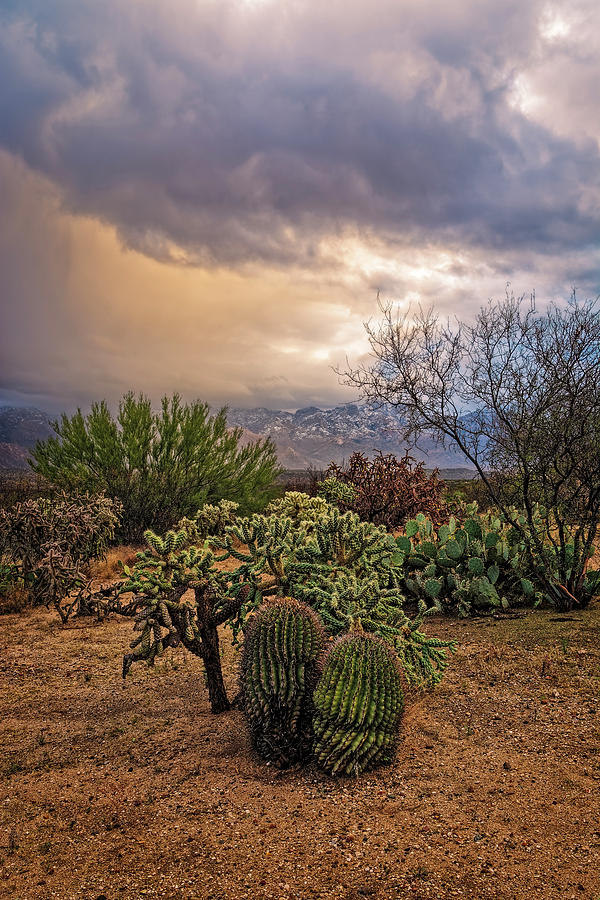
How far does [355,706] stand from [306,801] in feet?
1.83

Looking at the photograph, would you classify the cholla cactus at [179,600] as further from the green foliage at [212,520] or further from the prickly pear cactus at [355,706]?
the prickly pear cactus at [355,706]

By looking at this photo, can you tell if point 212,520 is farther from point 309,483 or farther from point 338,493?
point 309,483

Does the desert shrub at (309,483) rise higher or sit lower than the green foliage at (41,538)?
higher

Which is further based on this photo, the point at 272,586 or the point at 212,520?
the point at 212,520

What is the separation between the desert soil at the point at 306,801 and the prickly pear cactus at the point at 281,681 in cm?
19

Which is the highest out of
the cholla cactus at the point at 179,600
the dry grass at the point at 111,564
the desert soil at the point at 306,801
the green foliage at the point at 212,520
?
the green foliage at the point at 212,520

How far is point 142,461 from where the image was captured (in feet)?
48.2

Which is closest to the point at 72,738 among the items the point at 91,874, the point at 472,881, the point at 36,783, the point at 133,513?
the point at 36,783

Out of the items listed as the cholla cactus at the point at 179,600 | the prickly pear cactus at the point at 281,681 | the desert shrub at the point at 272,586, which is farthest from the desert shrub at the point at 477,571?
the prickly pear cactus at the point at 281,681

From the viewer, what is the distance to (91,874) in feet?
8.23

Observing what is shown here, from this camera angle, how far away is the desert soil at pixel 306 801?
2.39 meters

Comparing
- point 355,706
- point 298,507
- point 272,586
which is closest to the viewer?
point 355,706

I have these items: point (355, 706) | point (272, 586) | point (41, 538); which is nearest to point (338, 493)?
point (41, 538)

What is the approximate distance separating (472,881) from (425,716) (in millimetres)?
1635
